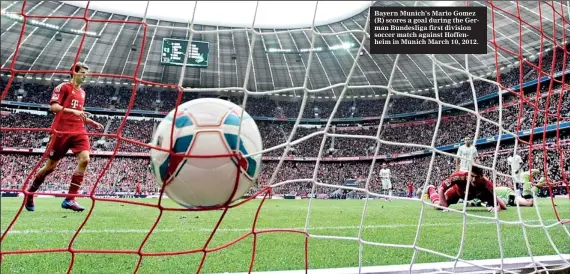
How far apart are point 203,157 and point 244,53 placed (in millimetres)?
22685

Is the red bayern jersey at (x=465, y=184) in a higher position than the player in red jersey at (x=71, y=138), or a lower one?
lower

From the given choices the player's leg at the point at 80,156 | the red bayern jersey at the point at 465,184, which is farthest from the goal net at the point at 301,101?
the player's leg at the point at 80,156

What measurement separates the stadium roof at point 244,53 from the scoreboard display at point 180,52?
1.49m

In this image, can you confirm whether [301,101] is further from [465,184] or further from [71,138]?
[71,138]

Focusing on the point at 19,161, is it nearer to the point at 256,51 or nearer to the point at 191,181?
the point at 256,51

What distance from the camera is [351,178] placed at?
1002 inches

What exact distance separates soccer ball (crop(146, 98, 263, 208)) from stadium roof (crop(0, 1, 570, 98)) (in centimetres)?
1770

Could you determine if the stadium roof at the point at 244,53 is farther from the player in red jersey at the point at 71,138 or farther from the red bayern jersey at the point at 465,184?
the player in red jersey at the point at 71,138

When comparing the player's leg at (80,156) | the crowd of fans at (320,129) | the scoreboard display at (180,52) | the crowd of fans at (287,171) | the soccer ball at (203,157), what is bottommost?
the crowd of fans at (287,171)

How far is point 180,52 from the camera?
65.5 feet

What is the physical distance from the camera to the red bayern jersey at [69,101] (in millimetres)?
3992

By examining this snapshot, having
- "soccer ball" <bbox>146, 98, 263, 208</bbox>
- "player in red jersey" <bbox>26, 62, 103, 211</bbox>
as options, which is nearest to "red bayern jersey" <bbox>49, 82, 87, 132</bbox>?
"player in red jersey" <bbox>26, 62, 103, 211</bbox>

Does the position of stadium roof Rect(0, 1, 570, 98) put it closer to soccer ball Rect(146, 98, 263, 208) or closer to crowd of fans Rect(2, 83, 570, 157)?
crowd of fans Rect(2, 83, 570, 157)

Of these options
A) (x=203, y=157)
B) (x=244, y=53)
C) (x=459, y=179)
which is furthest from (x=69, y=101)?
(x=244, y=53)
